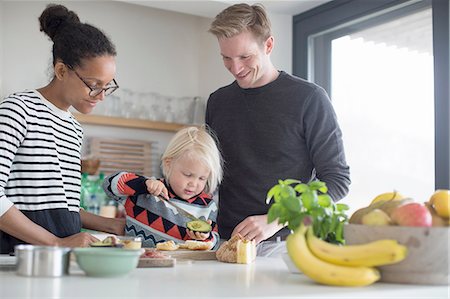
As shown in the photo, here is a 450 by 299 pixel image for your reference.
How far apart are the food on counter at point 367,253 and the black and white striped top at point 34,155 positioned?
0.97 m

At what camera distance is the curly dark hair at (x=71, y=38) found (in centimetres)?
204

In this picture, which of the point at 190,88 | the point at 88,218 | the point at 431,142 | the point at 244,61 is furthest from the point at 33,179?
the point at 190,88

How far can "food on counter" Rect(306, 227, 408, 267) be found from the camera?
1.23 m

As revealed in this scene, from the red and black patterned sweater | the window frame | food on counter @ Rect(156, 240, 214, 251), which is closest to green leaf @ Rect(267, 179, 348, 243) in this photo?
food on counter @ Rect(156, 240, 214, 251)

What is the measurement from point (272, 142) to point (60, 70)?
2.65ft

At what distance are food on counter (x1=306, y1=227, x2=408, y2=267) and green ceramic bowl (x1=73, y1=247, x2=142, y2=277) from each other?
37 cm

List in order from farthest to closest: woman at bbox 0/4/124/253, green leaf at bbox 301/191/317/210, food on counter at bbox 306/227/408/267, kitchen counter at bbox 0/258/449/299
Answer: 1. woman at bbox 0/4/124/253
2. green leaf at bbox 301/191/317/210
3. food on counter at bbox 306/227/408/267
4. kitchen counter at bbox 0/258/449/299

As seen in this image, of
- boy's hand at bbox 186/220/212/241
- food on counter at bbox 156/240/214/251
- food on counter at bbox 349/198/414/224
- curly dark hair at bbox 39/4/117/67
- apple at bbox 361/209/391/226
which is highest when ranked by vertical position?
curly dark hair at bbox 39/4/117/67

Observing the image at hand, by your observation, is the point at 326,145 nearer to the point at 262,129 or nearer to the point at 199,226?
the point at 262,129

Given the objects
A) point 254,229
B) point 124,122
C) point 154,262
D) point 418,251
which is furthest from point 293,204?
point 124,122

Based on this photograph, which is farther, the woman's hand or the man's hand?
the man's hand

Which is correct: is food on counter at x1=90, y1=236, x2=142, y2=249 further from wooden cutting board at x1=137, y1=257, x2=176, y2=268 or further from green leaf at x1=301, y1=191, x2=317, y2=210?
green leaf at x1=301, y1=191, x2=317, y2=210

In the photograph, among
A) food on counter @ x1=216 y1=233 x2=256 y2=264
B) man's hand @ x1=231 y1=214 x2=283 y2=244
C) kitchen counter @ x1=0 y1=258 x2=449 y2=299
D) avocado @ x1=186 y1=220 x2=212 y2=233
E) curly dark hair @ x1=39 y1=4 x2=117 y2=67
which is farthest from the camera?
avocado @ x1=186 y1=220 x2=212 y2=233

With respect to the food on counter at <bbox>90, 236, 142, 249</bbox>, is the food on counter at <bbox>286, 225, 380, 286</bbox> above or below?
below
